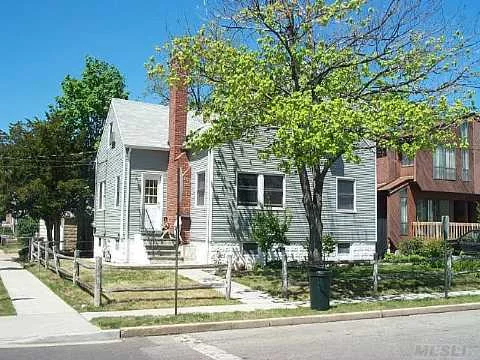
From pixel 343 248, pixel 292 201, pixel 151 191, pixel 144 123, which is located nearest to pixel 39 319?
pixel 151 191

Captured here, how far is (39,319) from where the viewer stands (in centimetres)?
1205

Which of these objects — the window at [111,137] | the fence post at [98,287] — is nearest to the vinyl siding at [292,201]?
the window at [111,137]

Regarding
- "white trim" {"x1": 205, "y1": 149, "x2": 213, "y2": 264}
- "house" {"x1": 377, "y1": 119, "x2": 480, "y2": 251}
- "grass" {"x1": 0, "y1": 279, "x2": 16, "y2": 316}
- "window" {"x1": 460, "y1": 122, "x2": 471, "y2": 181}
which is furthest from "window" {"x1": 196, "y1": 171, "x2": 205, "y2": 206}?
"window" {"x1": 460, "y1": 122, "x2": 471, "y2": 181}

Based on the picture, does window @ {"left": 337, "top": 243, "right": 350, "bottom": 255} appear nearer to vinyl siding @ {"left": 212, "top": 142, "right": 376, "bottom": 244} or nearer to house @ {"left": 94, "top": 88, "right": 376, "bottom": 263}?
house @ {"left": 94, "top": 88, "right": 376, "bottom": 263}

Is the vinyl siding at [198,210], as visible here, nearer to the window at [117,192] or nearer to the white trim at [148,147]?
the white trim at [148,147]

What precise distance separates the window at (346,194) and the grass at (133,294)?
9.08 metres

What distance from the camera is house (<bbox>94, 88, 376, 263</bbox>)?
22312mm

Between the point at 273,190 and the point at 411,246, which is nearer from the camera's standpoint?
the point at 273,190

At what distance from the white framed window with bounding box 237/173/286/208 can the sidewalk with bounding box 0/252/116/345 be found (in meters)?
8.29

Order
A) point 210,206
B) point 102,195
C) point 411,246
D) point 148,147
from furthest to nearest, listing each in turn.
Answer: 1. point 411,246
2. point 102,195
3. point 148,147
4. point 210,206

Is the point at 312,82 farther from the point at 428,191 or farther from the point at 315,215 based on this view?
the point at 428,191

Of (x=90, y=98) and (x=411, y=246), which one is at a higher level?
(x=90, y=98)

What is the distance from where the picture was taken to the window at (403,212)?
3216 cm

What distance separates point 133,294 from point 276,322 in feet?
15.1
